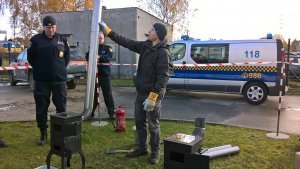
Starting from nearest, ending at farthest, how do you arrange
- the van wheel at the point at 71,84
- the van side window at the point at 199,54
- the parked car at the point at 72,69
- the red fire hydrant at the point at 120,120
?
the red fire hydrant at the point at 120,120 < the van side window at the point at 199,54 < the parked car at the point at 72,69 < the van wheel at the point at 71,84

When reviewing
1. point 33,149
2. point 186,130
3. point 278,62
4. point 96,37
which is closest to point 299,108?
point 278,62

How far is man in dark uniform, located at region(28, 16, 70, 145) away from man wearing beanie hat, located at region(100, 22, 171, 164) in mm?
1099

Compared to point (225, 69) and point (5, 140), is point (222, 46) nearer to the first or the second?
point (225, 69)

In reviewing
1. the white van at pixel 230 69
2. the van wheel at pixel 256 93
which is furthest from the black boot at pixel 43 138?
the van wheel at pixel 256 93

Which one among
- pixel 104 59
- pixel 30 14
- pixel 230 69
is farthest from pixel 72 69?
pixel 30 14

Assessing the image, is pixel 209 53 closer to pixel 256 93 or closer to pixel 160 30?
pixel 256 93

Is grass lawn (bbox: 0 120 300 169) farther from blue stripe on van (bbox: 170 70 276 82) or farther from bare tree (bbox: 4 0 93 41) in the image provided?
bare tree (bbox: 4 0 93 41)

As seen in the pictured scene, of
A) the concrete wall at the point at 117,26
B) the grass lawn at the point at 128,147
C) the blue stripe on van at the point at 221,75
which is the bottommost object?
the grass lawn at the point at 128,147

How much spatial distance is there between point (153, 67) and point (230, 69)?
6.57 metres

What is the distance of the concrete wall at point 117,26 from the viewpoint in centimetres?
1994

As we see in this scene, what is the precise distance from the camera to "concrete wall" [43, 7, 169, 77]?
19938mm

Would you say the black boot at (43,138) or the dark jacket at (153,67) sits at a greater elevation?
the dark jacket at (153,67)

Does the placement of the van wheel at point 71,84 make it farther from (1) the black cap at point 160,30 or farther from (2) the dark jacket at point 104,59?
(1) the black cap at point 160,30

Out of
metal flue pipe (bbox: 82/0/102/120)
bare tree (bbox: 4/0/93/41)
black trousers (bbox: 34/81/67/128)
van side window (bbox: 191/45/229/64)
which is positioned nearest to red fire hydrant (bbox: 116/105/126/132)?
metal flue pipe (bbox: 82/0/102/120)
